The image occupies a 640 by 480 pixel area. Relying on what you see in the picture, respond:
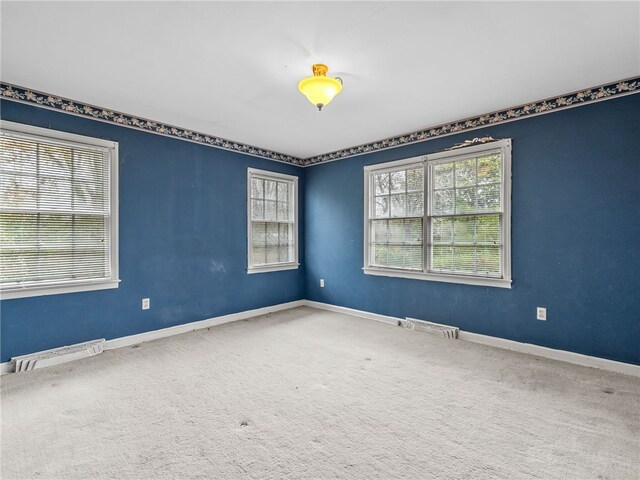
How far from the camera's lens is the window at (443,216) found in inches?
140

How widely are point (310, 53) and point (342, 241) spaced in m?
3.07

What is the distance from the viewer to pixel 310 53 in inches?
92.4

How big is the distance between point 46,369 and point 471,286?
4.35 m

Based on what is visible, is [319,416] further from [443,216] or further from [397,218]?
[397,218]

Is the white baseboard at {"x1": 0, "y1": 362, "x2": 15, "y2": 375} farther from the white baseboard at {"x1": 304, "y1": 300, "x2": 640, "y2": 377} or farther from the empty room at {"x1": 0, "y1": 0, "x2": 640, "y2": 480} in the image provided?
the white baseboard at {"x1": 304, "y1": 300, "x2": 640, "y2": 377}

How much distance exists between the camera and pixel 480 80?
9.16 feet

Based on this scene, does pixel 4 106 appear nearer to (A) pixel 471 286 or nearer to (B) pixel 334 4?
(B) pixel 334 4

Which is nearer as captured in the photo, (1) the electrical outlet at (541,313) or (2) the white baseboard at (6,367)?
(2) the white baseboard at (6,367)

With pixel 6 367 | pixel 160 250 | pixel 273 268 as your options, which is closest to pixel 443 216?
pixel 273 268

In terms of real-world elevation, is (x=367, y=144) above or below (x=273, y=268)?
above

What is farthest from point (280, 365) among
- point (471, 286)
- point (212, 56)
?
point (212, 56)

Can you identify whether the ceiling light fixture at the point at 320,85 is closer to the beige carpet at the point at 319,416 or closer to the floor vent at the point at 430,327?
the beige carpet at the point at 319,416

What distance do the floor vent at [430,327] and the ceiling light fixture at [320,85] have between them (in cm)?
294

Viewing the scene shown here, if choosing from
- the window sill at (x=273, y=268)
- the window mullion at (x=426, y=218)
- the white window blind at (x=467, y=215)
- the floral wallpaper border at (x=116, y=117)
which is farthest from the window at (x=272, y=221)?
the white window blind at (x=467, y=215)
